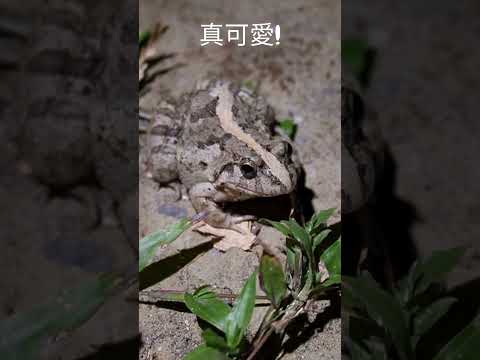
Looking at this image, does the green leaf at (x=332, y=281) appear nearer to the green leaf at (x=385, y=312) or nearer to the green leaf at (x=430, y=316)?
the green leaf at (x=385, y=312)

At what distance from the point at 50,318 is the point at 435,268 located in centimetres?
96

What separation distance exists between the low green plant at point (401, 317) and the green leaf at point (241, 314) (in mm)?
238

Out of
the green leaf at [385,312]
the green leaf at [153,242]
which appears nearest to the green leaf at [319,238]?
the green leaf at [385,312]

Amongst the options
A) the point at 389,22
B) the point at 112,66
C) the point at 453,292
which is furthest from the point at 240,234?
the point at 389,22

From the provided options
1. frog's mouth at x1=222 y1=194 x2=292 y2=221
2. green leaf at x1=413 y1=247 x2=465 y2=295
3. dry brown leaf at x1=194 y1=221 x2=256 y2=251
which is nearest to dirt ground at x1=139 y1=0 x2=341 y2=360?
dry brown leaf at x1=194 y1=221 x2=256 y2=251

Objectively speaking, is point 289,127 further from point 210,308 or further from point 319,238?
point 210,308

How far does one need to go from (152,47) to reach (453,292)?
4.84ft

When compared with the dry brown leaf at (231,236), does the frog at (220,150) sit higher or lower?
higher

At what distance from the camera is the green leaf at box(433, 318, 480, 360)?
45.4 inches

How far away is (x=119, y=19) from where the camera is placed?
207 centimetres

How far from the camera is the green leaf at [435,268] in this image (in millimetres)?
1312

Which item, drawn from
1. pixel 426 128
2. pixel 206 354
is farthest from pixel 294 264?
pixel 426 128

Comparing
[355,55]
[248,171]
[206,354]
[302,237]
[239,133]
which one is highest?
[355,55]

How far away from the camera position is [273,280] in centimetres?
119
